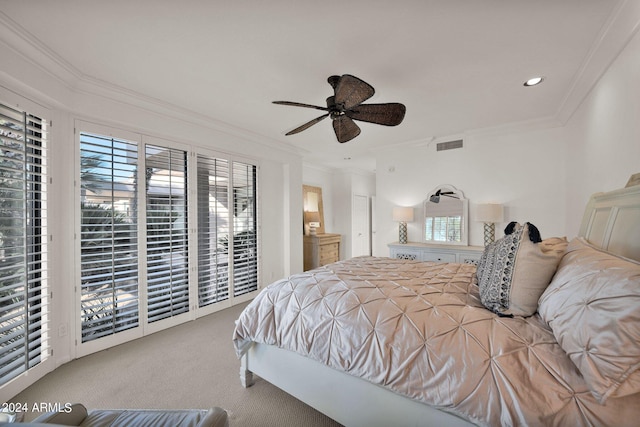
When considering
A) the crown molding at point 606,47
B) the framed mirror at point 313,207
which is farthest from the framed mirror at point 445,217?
the framed mirror at point 313,207

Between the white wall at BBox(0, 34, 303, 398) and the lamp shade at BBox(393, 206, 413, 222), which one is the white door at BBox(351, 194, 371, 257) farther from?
the white wall at BBox(0, 34, 303, 398)

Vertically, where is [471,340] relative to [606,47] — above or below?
below

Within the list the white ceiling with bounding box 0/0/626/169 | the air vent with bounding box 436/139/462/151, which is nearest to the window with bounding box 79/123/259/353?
the white ceiling with bounding box 0/0/626/169

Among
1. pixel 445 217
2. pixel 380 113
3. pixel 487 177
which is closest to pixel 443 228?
pixel 445 217

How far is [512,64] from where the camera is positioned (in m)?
2.14

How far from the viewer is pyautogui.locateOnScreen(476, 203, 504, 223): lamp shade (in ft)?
11.7

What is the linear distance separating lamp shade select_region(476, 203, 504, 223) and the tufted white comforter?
78.1 inches

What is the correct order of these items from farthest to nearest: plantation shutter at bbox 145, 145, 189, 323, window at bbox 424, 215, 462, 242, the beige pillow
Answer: window at bbox 424, 215, 462, 242, plantation shutter at bbox 145, 145, 189, 323, the beige pillow

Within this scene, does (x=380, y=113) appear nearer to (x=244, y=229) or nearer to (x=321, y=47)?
(x=321, y=47)

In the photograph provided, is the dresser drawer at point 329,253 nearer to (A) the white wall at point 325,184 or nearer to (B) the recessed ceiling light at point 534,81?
(A) the white wall at point 325,184

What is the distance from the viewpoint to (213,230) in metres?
3.52

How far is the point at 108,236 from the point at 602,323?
357 centimetres

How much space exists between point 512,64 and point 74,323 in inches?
179

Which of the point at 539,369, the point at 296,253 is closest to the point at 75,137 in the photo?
the point at 296,253
